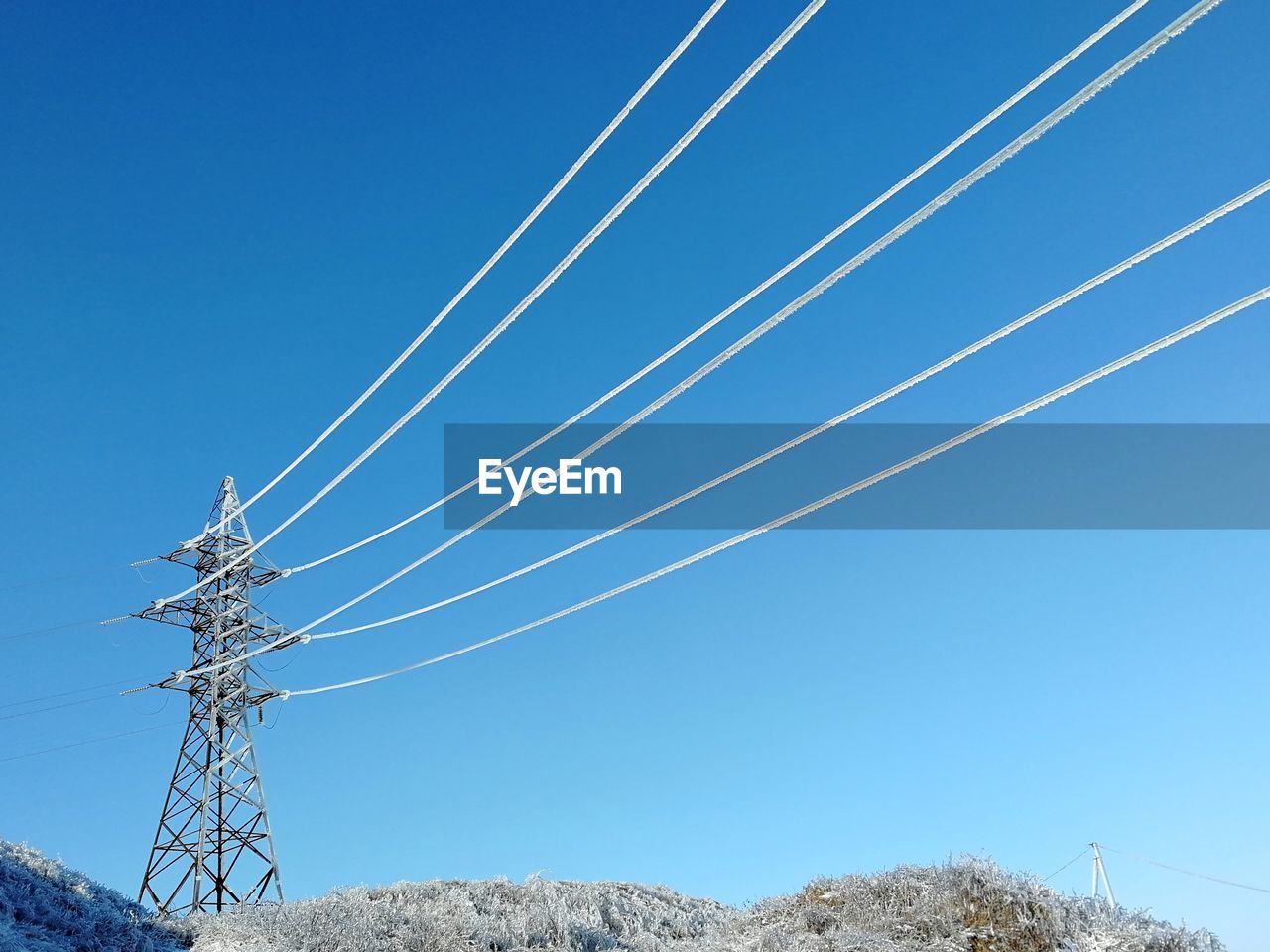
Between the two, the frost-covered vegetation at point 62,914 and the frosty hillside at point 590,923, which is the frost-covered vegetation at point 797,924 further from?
the frost-covered vegetation at point 62,914

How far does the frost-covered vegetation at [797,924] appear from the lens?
35.0 ft

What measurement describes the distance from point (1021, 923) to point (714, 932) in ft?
17.1

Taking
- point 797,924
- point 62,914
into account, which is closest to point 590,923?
point 797,924

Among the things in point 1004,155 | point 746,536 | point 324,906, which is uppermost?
point 1004,155

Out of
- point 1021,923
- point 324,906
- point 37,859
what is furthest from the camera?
point 324,906

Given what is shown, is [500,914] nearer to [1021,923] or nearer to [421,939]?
[421,939]

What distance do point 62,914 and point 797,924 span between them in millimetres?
8990

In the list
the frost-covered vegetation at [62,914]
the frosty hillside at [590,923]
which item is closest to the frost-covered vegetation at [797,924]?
the frosty hillside at [590,923]

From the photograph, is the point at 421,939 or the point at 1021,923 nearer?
the point at 1021,923

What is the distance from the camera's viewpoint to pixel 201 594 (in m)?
21.2

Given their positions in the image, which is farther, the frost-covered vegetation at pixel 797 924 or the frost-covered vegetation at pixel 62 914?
the frost-covered vegetation at pixel 797 924

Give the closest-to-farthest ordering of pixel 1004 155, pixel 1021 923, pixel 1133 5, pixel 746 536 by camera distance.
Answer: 1. pixel 1133 5
2. pixel 1004 155
3. pixel 746 536
4. pixel 1021 923

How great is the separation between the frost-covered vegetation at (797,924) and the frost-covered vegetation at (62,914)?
75 centimetres

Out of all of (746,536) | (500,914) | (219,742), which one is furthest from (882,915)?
(219,742)
